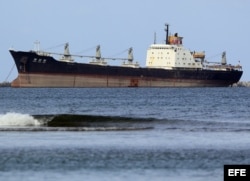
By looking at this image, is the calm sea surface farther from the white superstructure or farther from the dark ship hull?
the white superstructure

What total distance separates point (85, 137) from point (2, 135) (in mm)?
3681

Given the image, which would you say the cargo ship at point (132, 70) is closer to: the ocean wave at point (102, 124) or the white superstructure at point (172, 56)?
the white superstructure at point (172, 56)

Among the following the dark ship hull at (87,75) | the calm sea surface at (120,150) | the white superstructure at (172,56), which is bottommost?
the calm sea surface at (120,150)

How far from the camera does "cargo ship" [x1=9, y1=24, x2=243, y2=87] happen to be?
5738 inches

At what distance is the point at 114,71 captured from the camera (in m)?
150

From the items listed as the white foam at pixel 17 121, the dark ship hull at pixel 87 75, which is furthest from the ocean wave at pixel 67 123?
→ the dark ship hull at pixel 87 75

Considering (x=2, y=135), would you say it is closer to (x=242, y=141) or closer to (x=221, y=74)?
(x=242, y=141)

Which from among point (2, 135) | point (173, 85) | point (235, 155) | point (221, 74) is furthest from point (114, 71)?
point (235, 155)

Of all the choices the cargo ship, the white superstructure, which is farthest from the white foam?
the white superstructure

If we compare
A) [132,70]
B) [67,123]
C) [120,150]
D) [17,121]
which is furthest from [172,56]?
[120,150]

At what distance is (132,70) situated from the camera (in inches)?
6019

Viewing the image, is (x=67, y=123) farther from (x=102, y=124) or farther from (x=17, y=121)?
(x=17, y=121)

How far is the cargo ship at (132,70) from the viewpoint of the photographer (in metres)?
146

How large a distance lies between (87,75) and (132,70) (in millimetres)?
9195
